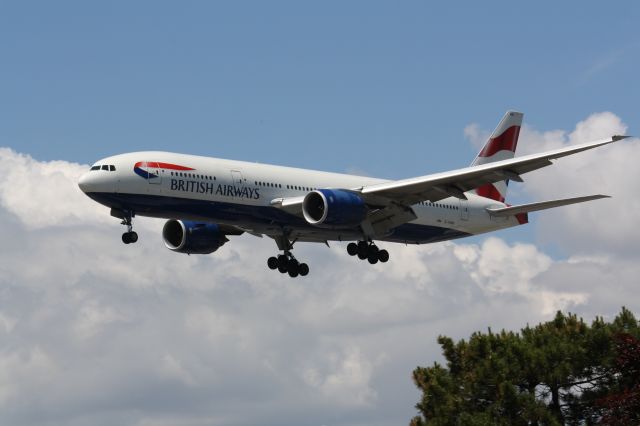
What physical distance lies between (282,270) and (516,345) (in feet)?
40.8

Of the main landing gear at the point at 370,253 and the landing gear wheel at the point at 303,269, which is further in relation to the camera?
the landing gear wheel at the point at 303,269

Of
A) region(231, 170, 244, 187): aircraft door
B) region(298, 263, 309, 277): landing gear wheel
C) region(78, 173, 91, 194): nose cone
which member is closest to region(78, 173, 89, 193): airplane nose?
region(78, 173, 91, 194): nose cone

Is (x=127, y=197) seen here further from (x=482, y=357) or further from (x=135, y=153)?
(x=482, y=357)

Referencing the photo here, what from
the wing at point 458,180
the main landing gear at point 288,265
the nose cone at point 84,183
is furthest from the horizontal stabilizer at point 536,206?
the nose cone at point 84,183

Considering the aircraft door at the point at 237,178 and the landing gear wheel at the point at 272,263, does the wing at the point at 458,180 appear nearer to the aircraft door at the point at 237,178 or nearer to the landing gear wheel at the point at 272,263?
the aircraft door at the point at 237,178

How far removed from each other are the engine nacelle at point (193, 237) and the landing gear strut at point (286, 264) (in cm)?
282

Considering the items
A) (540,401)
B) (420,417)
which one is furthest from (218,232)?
(540,401)

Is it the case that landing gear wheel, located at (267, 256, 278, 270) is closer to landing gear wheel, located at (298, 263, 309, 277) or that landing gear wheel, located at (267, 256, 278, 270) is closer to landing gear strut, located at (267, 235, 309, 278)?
landing gear strut, located at (267, 235, 309, 278)

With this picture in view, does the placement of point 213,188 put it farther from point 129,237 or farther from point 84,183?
point 84,183

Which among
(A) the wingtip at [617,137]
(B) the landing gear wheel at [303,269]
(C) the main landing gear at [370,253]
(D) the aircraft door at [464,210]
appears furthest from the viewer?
(D) the aircraft door at [464,210]

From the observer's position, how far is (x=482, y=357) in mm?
59500

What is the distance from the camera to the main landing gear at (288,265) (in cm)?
6238

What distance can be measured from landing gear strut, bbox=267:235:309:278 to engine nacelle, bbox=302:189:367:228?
6641 mm

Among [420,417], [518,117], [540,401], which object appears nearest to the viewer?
[540,401]
